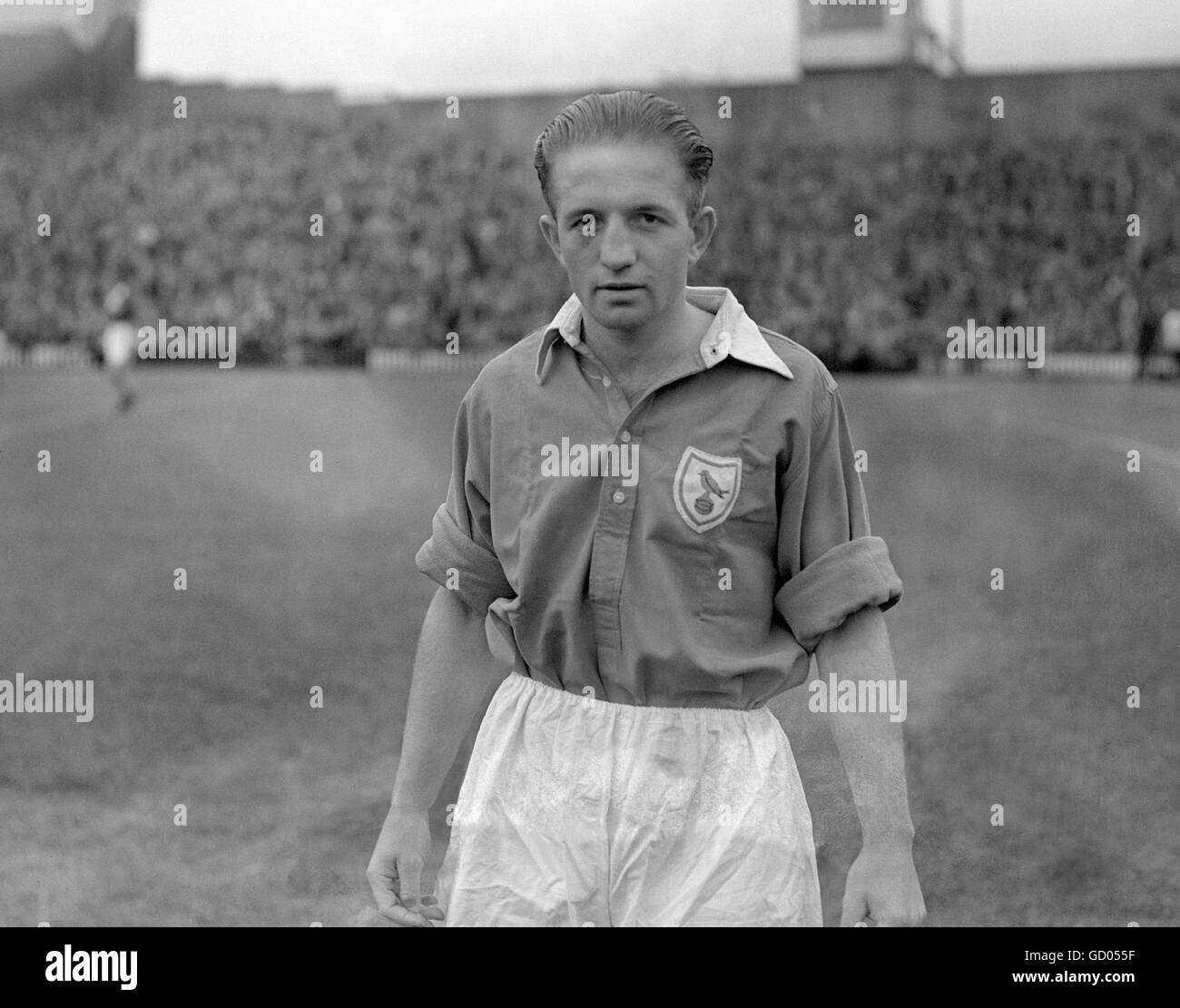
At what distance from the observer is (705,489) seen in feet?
5.78

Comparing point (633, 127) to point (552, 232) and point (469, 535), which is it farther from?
point (469, 535)

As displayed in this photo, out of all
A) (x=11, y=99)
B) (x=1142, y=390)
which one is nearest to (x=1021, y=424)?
(x=1142, y=390)

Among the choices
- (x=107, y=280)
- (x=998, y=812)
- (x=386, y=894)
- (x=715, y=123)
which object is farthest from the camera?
(x=107, y=280)

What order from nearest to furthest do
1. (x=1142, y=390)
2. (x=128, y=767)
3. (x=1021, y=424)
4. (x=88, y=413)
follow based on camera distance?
(x=128, y=767) < (x=1021, y=424) < (x=88, y=413) < (x=1142, y=390)

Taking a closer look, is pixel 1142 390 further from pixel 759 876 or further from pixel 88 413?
pixel 759 876

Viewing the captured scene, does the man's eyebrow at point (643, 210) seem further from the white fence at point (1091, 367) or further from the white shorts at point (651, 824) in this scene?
the white fence at point (1091, 367)

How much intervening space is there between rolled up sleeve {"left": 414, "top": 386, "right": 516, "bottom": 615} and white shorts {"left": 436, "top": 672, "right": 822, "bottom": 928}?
15 cm

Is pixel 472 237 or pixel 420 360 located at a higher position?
pixel 472 237

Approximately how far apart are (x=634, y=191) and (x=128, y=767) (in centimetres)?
359

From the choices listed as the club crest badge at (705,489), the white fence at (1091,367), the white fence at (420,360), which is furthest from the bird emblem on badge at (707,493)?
the white fence at (420,360)

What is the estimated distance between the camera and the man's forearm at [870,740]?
176cm

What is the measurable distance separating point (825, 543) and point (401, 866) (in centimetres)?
60

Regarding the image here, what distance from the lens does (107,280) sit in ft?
75.7

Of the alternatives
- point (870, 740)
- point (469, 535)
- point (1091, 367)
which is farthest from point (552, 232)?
point (1091, 367)
